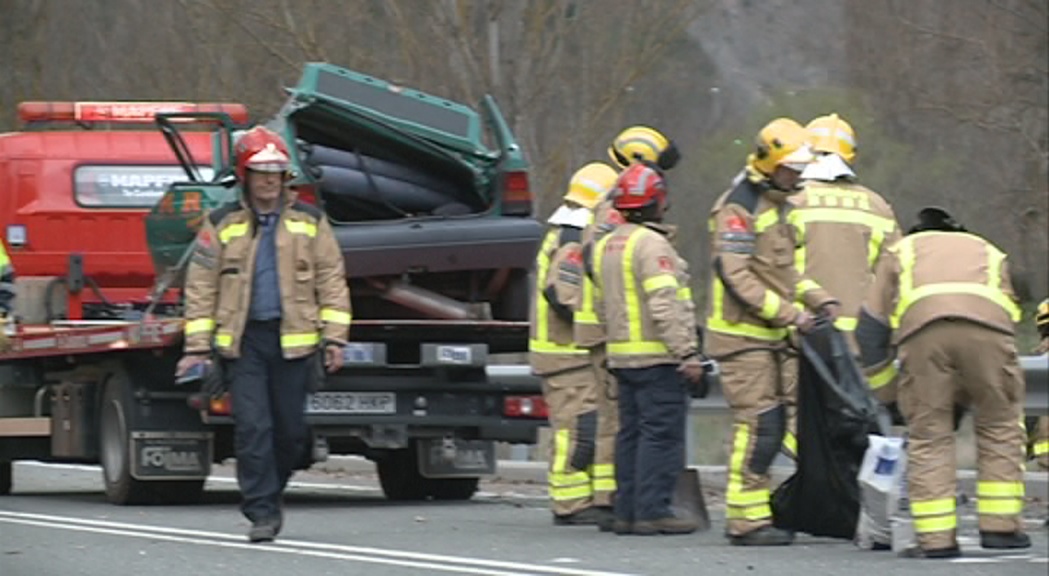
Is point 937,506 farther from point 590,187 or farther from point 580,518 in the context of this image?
point 590,187

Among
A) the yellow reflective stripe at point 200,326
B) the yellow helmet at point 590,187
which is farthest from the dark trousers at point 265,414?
the yellow helmet at point 590,187

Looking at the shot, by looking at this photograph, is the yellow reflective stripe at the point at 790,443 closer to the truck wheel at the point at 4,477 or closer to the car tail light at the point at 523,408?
the car tail light at the point at 523,408

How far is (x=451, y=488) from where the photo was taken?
16.3 meters

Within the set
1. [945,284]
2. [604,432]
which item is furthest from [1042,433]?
[945,284]

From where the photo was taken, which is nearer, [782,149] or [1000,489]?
[1000,489]

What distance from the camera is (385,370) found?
588 inches

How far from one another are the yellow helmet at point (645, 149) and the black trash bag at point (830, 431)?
6.18ft

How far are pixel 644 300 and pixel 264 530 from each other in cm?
203

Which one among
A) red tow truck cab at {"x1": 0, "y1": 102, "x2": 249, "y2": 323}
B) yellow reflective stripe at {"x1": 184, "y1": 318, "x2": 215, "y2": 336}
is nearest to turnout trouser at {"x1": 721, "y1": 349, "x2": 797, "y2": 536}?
yellow reflective stripe at {"x1": 184, "y1": 318, "x2": 215, "y2": 336}

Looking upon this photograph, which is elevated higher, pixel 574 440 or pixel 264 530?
pixel 574 440

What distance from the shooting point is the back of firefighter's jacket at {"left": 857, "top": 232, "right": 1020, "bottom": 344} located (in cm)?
1086

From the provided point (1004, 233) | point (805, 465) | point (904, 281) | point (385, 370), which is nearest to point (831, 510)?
point (805, 465)

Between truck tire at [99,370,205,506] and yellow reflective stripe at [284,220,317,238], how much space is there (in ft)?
10.6

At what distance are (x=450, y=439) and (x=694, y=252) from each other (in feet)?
41.9
